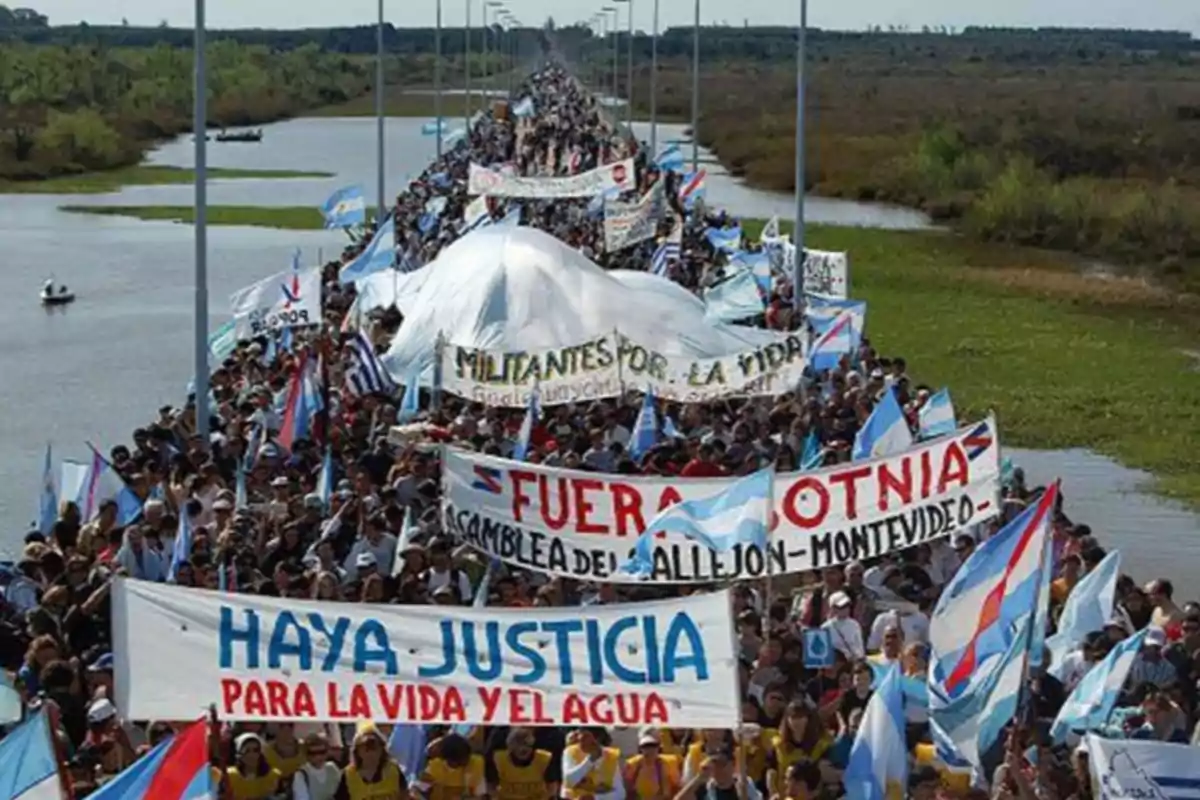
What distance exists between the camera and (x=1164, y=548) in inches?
910

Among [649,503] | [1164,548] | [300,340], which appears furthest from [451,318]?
[649,503]

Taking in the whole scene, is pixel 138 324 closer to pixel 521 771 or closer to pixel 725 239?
pixel 725 239

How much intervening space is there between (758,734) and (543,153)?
50.2m

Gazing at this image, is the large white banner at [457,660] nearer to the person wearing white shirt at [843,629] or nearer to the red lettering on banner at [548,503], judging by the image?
the person wearing white shirt at [843,629]

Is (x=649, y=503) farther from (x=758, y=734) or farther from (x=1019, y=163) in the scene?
(x=1019, y=163)

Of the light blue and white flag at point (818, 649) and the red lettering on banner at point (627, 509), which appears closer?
the light blue and white flag at point (818, 649)

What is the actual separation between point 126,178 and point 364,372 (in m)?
66.3

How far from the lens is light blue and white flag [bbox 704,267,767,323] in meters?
25.0

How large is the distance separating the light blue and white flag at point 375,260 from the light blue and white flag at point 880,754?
703 inches

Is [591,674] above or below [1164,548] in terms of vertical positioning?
above

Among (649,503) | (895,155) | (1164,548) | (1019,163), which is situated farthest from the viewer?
(895,155)

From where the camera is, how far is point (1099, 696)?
439 inches

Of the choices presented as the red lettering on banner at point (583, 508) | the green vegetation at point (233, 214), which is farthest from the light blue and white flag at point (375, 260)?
the green vegetation at point (233, 214)

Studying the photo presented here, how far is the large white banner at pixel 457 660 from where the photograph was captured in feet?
31.6
